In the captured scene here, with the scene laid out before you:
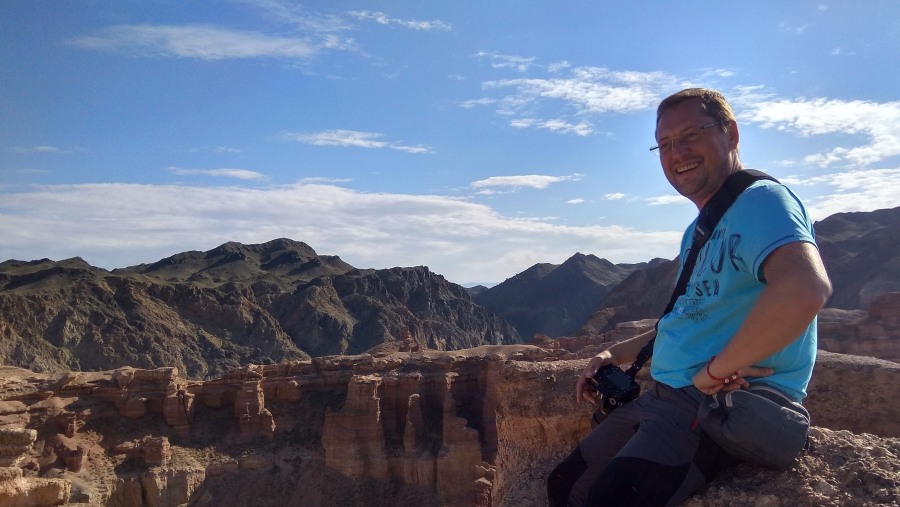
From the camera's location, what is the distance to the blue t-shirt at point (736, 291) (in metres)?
2.66

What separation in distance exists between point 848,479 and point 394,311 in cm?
6680

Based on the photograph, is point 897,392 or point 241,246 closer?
point 897,392

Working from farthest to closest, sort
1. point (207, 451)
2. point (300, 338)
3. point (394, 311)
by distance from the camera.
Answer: point (394, 311) → point (300, 338) → point (207, 451)

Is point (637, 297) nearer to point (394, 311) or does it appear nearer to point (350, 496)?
point (394, 311)

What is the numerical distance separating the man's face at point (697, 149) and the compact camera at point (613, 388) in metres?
1.06

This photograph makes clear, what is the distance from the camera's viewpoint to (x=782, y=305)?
8.14 ft

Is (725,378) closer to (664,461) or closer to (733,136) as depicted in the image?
(664,461)

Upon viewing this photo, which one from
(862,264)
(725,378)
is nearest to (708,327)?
(725,378)

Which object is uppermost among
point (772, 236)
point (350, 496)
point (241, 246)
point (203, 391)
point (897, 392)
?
point (241, 246)

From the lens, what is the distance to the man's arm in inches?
97.7

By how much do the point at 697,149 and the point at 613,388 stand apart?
51.8 inches

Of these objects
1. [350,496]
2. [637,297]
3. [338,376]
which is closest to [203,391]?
[338,376]

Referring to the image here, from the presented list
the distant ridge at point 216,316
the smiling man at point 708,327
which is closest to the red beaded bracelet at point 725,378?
the smiling man at point 708,327

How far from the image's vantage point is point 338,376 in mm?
31562
